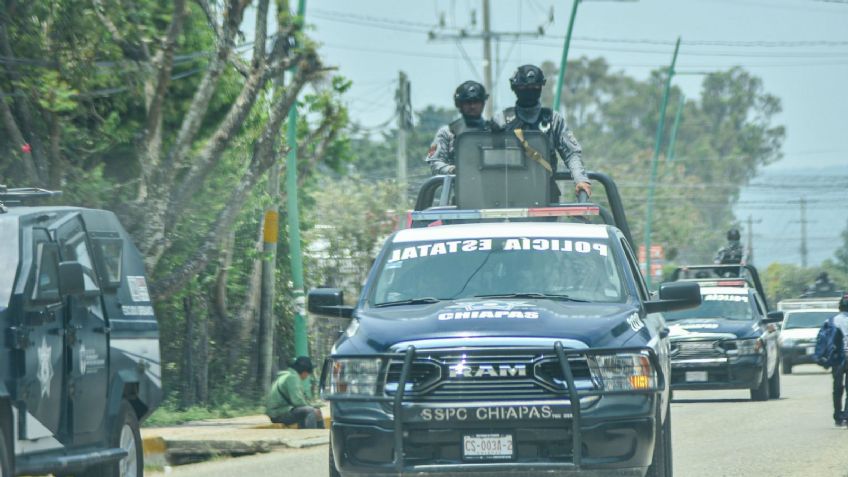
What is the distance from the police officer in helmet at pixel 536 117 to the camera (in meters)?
13.7

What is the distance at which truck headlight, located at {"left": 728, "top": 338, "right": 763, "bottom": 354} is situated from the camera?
2275 cm

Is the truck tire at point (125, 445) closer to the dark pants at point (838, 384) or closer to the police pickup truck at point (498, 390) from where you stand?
the police pickup truck at point (498, 390)

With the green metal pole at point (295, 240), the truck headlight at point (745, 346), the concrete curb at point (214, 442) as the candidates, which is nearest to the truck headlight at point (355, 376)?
the concrete curb at point (214, 442)

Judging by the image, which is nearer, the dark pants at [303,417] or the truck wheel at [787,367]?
the dark pants at [303,417]

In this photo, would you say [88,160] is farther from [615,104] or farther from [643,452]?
[615,104]

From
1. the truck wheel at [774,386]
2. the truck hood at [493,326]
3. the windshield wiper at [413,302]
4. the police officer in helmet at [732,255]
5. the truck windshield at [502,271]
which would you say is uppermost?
the truck windshield at [502,271]

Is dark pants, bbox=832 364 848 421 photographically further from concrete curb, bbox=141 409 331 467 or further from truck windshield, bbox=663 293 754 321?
concrete curb, bbox=141 409 331 467

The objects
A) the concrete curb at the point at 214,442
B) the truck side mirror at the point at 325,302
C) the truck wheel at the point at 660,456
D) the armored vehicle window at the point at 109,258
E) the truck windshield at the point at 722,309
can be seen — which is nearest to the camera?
the truck wheel at the point at 660,456

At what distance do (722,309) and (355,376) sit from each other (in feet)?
52.8

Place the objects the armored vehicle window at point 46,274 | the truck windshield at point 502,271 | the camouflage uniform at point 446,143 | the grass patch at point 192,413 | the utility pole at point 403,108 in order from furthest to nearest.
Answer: the utility pole at point 403,108, the grass patch at point 192,413, the camouflage uniform at point 446,143, the truck windshield at point 502,271, the armored vehicle window at point 46,274

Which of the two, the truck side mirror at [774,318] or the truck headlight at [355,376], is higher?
the truck headlight at [355,376]

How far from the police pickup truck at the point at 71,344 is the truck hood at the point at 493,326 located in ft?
6.32

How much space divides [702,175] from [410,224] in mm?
90071

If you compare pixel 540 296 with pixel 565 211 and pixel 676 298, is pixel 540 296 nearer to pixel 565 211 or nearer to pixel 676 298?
pixel 676 298
